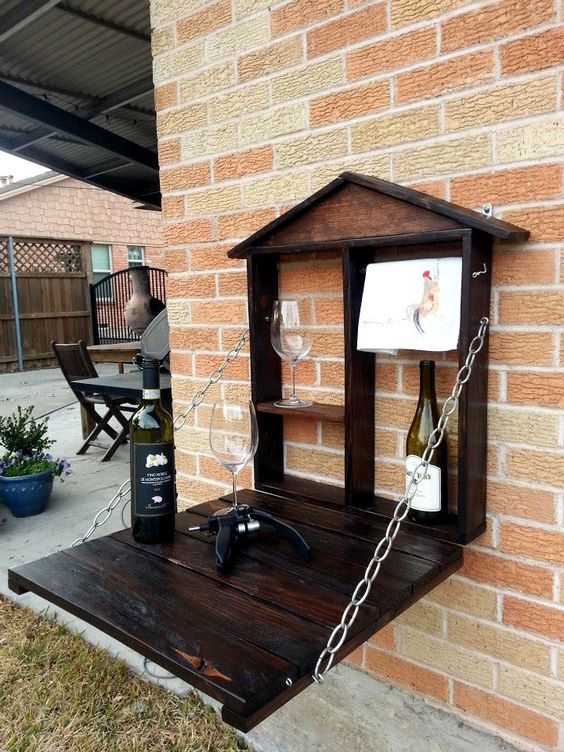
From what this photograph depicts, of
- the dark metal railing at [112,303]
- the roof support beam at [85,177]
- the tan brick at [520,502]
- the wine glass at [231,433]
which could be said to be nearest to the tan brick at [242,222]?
the wine glass at [231,433]

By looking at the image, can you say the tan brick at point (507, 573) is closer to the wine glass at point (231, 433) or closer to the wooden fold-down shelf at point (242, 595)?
the wooden fold-down shelf at point (242, 595)

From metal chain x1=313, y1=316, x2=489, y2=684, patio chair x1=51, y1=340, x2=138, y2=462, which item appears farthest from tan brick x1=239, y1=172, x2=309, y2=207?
patio chair x1=51, y1=340, x2=138, y2=462

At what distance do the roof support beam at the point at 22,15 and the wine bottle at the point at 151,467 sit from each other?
2.28m

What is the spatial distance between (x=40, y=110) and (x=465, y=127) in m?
3.44

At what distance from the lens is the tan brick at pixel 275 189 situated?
1599 millimetres

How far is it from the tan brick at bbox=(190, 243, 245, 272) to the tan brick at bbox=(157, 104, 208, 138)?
1.17ft

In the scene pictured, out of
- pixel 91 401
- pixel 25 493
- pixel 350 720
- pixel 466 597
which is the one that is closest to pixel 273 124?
pixel 466 597

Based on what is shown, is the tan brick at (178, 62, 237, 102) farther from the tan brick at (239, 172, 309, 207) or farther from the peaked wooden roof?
the peaked wooden roof

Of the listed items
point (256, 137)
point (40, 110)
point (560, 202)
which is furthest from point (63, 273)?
point (560, 202)

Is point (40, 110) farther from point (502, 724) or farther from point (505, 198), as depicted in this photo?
point (502, 724)

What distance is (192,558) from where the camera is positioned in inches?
47.6

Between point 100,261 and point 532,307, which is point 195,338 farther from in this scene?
point 100,261

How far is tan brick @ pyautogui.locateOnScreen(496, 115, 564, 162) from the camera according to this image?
3.94 feet

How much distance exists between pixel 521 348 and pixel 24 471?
2872 mm
